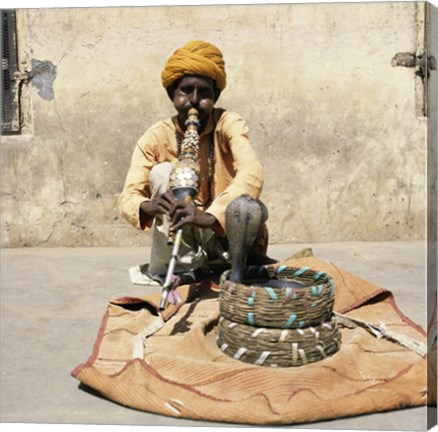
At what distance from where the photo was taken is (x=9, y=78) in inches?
195

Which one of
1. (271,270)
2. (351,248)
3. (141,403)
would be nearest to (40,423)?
(141,403)

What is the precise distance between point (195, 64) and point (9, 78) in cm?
209

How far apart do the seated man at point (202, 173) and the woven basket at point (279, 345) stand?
→ 548mm

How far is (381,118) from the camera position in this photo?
508 centimetres

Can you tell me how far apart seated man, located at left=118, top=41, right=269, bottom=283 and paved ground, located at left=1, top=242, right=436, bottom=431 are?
340 millimetres

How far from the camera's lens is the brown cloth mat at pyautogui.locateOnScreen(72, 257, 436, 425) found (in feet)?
7.30

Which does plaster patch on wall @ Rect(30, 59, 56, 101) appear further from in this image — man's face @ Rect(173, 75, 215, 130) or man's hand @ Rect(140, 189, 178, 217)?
man's hand @ Rect(140, 189, 178, 217)

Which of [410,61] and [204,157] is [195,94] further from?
[410,61]

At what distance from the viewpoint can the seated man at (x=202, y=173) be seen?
124 inches

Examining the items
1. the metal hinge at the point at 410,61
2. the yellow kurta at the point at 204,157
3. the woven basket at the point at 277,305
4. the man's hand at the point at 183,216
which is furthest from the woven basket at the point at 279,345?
the metal hinge at the point at 410,61

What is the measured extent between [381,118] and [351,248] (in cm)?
93

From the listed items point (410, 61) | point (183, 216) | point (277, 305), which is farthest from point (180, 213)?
point (410, 61)

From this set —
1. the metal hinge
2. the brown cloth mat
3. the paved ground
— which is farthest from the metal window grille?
the metal hinge

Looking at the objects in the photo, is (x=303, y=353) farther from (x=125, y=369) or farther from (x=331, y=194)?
(x=331, y=194)
